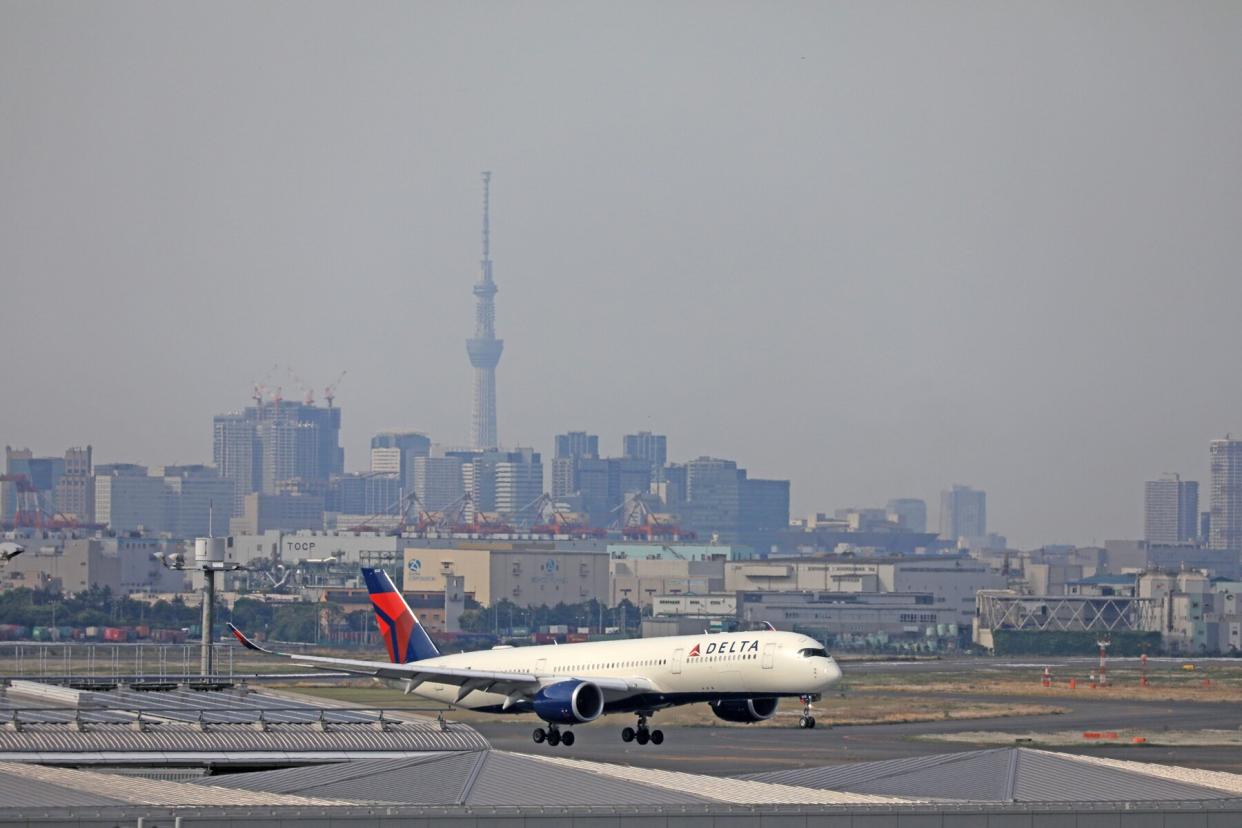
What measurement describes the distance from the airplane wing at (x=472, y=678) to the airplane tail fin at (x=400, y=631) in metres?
9.03

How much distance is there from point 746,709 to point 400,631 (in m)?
23.5

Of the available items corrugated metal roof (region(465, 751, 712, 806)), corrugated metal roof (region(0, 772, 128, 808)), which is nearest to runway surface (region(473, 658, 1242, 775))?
corrugated metal roof (region(465, 751, 712, 806))

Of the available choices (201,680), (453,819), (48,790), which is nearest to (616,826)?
(453,819)

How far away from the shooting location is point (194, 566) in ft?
324

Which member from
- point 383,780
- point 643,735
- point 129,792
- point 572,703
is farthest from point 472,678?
point 129,792

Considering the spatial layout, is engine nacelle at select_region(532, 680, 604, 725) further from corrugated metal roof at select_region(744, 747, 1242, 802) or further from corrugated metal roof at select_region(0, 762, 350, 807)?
corrugated metal roof at select_region(0, 762, 350, 807)

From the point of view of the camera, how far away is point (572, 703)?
8856 cm

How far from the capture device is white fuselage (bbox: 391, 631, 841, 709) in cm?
8550

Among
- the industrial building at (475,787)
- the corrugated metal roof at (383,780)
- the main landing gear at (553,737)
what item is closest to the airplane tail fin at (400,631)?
the main landing gear at (553,737)

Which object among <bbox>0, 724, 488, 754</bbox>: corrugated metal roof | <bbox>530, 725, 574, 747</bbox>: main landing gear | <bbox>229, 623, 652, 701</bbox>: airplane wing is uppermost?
<bbox>0, 724, 488, 754</bbox>: corrugated metal roof

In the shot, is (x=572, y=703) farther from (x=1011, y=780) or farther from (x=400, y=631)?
(x=1011, y=780)

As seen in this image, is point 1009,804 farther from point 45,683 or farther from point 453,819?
point 45,683

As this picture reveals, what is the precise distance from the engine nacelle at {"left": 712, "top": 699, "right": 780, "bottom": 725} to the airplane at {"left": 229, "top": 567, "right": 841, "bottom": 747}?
4 centimetres

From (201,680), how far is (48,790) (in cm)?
3225
